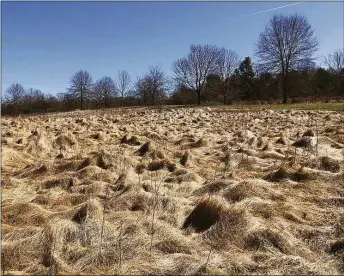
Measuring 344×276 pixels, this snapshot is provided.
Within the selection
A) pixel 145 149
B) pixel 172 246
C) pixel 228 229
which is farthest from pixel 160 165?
pixel 172 246

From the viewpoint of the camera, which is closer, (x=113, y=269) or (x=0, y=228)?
(x=113, y=269)

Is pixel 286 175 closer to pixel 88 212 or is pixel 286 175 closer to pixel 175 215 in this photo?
pixel 175 215

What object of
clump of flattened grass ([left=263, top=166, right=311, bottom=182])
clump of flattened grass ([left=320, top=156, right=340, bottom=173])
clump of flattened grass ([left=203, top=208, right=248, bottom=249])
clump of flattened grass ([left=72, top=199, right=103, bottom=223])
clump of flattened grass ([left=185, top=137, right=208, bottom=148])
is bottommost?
clump of flattened grass ([left=203, top=208, right=248, bottom=249])

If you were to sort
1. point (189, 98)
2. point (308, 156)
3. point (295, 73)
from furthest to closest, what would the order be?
1. point (189, 98)
2. point (295, 73)
3. point (308, 156)

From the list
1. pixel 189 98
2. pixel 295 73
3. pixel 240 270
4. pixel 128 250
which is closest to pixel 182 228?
pixel 128 250

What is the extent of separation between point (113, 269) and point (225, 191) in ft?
7.46

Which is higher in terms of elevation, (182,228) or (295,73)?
(295,73)

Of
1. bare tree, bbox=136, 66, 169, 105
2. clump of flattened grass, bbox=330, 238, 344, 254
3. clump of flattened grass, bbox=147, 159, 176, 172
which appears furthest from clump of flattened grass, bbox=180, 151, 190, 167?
bare tree, bbox=136, 66, 169, 105

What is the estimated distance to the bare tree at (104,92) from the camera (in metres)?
67.5

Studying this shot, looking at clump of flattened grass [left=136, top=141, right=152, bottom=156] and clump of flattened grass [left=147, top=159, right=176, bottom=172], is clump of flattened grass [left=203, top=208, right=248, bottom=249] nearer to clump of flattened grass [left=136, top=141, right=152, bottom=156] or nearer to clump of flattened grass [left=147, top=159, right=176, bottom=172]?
clump of flattened grass [left=147, top=159, right=176, bottom=172]

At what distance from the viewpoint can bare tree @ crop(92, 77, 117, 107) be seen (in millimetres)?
67500

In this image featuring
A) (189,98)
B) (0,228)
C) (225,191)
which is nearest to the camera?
(0,228)

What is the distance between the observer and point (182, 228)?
4211 millimetres

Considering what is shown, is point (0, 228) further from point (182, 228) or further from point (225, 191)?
point (225, 191)
